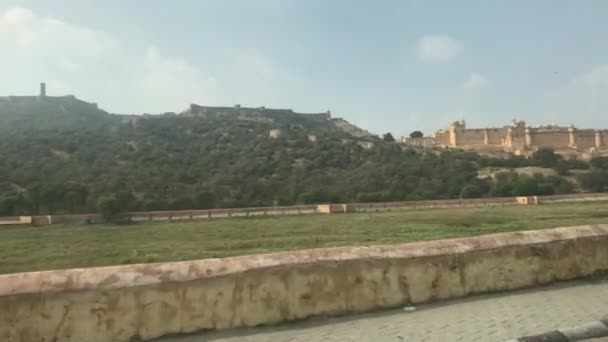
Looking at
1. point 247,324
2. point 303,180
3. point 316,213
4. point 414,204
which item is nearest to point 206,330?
point 247,324

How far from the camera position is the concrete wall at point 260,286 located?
168 inches

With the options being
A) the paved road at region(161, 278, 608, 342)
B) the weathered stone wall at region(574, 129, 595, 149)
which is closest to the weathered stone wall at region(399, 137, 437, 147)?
the weathered stone wall at region(574, 129, 595, 149)

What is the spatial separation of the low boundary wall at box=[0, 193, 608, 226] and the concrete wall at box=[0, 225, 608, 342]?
47.5 m

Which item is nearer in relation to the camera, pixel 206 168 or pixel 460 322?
pixel 460 322

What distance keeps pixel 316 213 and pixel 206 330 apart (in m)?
52.1

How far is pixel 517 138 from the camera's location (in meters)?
141

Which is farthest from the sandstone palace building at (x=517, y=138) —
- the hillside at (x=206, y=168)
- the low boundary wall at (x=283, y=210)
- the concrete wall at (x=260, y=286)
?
the concrete wall at (x=260, y=286)

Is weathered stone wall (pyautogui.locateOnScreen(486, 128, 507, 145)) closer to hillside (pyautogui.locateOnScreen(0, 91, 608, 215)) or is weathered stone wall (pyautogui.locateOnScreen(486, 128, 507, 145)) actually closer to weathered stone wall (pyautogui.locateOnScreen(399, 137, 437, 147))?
weathered stone wall (pyautogui.locateOnScreen(399, 137, 437, 147))

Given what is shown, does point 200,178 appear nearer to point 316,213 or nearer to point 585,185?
point 316,213

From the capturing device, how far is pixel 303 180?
77250 mm

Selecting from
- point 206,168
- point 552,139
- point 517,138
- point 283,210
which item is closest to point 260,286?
point 283,210

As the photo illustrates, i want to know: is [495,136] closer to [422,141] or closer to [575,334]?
[422,141]

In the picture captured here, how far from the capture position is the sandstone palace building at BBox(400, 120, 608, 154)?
451 feet

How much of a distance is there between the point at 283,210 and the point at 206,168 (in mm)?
29970
